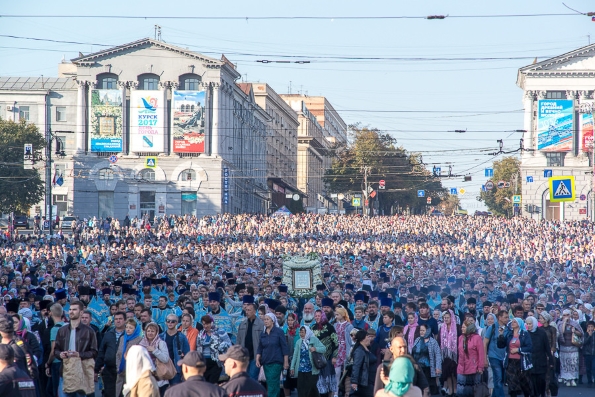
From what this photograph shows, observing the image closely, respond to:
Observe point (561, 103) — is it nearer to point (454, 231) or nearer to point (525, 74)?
point (525, 74)

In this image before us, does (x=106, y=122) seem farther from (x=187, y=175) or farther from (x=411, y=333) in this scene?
(x=411, y=333)

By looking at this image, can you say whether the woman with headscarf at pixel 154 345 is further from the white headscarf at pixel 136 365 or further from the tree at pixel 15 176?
the tree at pixel 15 176

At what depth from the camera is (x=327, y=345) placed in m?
14.9

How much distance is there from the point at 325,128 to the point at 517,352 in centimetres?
13456

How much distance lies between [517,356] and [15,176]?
175ft

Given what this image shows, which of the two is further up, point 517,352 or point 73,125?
point 73,125

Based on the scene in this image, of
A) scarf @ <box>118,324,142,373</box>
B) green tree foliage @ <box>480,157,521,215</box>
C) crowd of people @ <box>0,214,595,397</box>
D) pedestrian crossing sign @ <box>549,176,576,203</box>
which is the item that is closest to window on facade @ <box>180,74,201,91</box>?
pedestrian crossing sign @ <box>549,176,576,203</box>

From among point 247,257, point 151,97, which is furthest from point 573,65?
point 247,257

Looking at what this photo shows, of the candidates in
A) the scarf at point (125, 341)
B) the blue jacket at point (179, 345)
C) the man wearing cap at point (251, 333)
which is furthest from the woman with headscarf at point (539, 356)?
the scarf at point (125, 341)

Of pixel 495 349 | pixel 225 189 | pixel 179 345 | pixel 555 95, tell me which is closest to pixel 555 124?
pixel 555 95

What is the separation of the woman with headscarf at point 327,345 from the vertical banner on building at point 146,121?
191 feet

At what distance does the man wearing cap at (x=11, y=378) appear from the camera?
934cm

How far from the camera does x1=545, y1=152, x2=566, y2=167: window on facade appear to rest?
8419 centimetres

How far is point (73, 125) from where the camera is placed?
3029 inches
